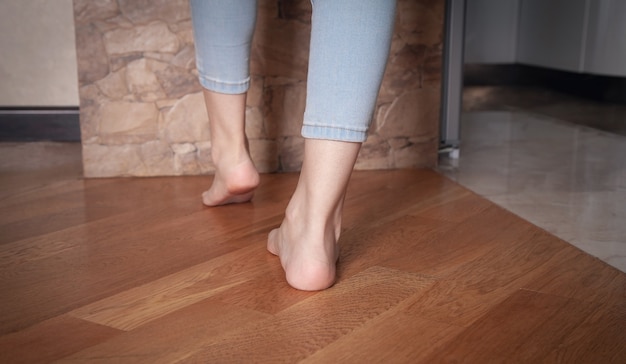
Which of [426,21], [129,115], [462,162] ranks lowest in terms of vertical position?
[462,162]

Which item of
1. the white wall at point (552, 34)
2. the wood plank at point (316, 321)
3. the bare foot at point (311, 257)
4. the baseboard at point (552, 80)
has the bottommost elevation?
the baseboard at point (552, 80)

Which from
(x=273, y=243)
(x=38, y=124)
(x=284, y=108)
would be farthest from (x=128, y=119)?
(x=273, y=243)

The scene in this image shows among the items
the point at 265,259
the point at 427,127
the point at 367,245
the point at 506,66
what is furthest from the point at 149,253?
the point at 506,66

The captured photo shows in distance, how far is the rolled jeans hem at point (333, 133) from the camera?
0.84 m

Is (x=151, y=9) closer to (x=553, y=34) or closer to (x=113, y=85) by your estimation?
(x=113, y=85)

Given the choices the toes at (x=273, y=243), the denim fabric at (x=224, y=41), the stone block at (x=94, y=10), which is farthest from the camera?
the stone block at (x=94, y=10)

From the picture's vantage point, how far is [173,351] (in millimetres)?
729

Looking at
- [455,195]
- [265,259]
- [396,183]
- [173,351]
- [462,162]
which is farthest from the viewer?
[462,162]

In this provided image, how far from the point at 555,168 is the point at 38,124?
1.39m

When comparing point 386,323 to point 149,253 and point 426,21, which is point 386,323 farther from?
point 426,21

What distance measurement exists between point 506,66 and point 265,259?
2.97m

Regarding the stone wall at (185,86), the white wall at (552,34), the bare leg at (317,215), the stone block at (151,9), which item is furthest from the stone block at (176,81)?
the white wall at (552,34)

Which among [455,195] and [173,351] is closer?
[173,351]

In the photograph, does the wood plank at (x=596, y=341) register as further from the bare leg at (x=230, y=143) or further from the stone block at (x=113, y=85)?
the stone block at (x=113, y=85)
